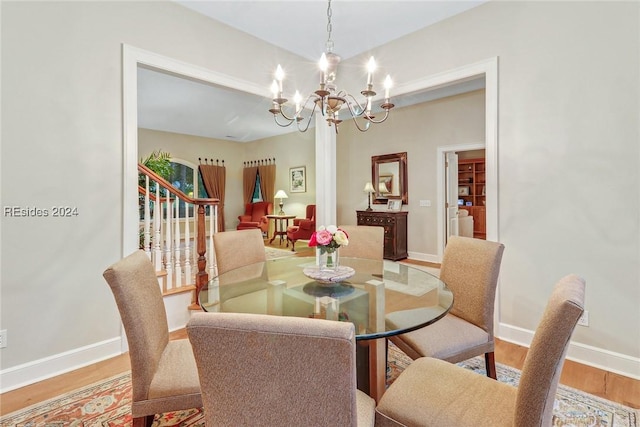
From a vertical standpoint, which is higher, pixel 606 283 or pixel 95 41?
pixel 95 41

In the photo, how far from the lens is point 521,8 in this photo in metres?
2.53

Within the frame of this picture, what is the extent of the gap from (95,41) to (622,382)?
4.28 m

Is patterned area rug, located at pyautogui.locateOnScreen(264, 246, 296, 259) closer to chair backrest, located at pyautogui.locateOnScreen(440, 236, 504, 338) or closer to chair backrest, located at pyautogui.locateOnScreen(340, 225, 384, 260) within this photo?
chair backrest, located at pyautogui.locateOnScreen(340, 225, 384, 260)

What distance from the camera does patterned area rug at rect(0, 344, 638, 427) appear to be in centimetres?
168

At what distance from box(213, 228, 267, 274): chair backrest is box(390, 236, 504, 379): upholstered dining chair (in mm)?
1294

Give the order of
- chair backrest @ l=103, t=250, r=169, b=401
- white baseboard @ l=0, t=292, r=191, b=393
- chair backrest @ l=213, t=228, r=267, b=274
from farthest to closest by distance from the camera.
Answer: chair backrest @ l=213, t=228, r=267, b=274 → white baseboard @ l=0, t=292, r=191, b=393 → chair backrest @ l=103, t=250, r=169, b=401

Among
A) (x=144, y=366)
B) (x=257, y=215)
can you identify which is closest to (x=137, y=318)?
(x=144, y=366)

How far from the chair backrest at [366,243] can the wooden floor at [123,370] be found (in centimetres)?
120

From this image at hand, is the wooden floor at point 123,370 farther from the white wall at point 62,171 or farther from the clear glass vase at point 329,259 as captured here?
the clear glass vase at point 329,259

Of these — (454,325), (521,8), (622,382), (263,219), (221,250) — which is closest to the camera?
(454,325)

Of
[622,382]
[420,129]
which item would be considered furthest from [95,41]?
[420,129]

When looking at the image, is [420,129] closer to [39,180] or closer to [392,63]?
[392,63]

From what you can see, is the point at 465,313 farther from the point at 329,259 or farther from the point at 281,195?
the point at 281,195

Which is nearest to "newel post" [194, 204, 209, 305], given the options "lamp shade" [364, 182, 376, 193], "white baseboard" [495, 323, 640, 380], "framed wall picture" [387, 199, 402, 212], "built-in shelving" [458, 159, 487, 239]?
"white baseboard" [495, 323, 640, 380]
